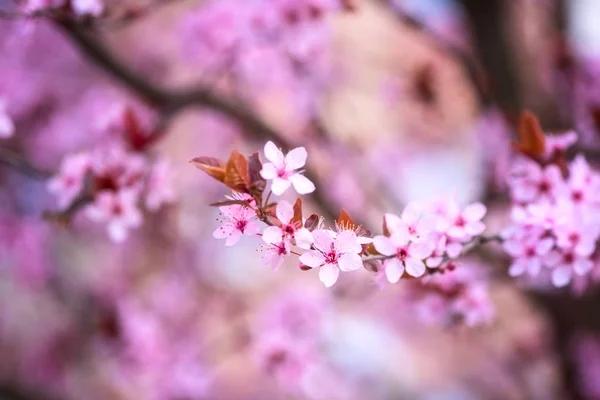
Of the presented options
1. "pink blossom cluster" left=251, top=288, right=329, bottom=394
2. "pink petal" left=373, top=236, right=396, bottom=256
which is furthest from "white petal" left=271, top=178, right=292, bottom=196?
"pink blossom cluster" left=251, top=288, right=329, bottom=394

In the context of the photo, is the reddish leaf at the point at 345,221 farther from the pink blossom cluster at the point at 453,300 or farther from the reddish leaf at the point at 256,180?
the pink blossom cluster at the point at 453,300

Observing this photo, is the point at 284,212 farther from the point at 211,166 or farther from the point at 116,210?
the point at 116,210

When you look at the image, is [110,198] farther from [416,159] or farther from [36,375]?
[416,159]

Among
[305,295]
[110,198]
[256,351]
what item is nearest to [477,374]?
[305,295]

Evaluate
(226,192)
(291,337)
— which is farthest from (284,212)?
(226,192)

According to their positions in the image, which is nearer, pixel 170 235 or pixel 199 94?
pixel 199 94
